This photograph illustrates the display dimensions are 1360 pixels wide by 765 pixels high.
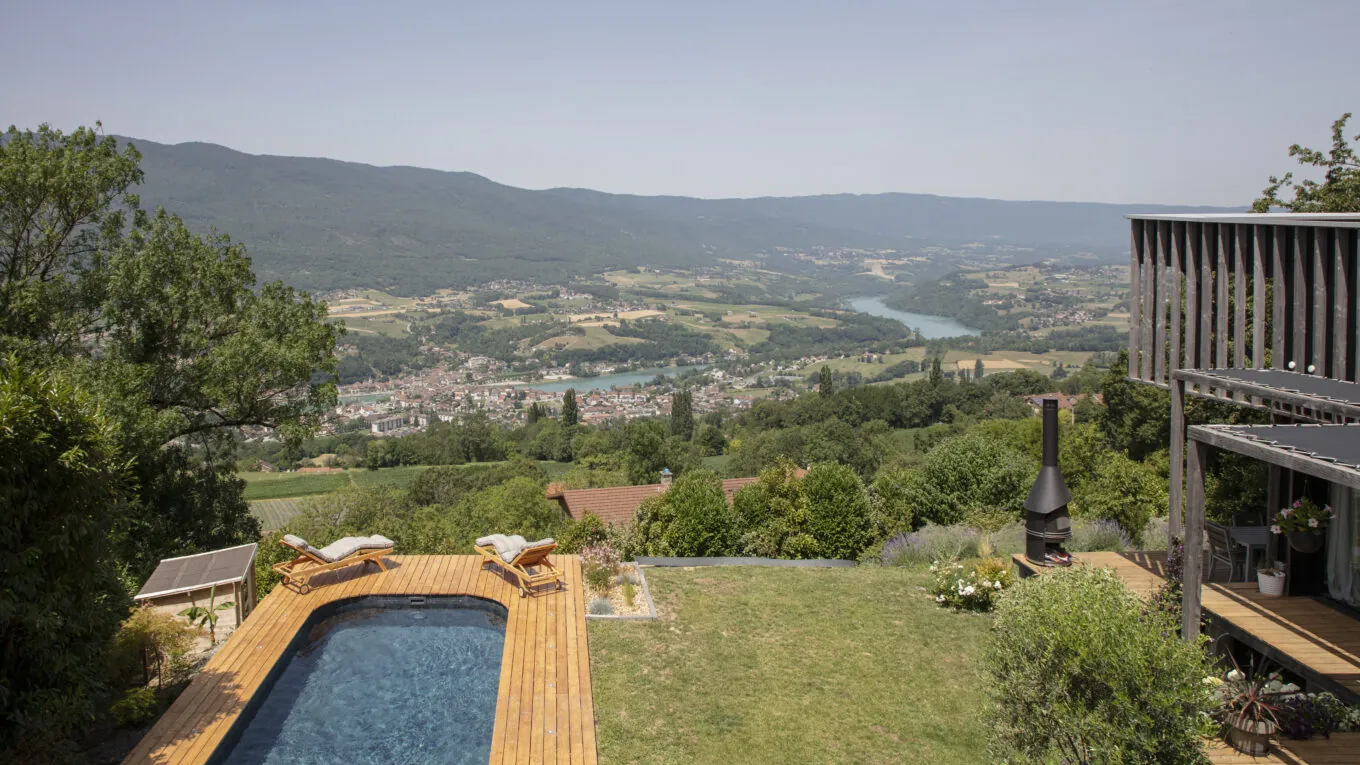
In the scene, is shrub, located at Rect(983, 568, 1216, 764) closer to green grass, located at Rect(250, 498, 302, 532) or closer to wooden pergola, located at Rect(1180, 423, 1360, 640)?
wooden pergola, located at Rect(1180, 423, 1360, 640)

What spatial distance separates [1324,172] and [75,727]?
55.1 feet

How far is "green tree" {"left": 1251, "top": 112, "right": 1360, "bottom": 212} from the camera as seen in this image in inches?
480

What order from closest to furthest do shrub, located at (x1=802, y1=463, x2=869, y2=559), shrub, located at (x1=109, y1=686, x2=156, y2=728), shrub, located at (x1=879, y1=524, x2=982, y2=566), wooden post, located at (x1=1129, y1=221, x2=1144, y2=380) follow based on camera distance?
shrub, located at (x1=109, y1=686, x2=156, y2=728) → wooden post, located at (x1=1129, y1=221, x2=1144, y2=380) → shrub, located at (x1=879, y1=524, x2=982, y2=566) → shrub, located at (x1=802, y1=463, x2=869, y2=559)

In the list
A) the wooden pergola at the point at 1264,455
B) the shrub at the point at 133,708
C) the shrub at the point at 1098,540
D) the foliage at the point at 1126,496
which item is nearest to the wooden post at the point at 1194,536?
the wooden pergola at the point at 1264,455

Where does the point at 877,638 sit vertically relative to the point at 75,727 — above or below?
below

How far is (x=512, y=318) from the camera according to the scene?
132 m

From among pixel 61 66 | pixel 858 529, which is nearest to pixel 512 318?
pixel 61 66

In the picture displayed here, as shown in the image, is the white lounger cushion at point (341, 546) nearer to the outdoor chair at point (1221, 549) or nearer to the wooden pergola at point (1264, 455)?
the wooden pergola at point (1264, 455)

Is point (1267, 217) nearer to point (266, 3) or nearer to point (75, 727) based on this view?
point (75, 727)

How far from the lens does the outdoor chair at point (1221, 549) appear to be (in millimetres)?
6695

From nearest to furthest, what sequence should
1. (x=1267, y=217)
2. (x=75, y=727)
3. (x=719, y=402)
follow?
(x=75, y=727) < (x=1267, y=217) < (x=719, y=402)

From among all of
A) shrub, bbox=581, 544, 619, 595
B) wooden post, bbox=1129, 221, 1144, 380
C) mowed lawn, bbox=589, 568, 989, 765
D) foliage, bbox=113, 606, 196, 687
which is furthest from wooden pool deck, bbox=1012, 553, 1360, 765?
foliage, bbox=113, 606, 196, 687

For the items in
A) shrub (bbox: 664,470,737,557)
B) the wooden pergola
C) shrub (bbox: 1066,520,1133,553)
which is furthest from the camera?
shrub (bbox: 664,470,737,557)

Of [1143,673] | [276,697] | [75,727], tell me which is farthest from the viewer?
[276,697]
